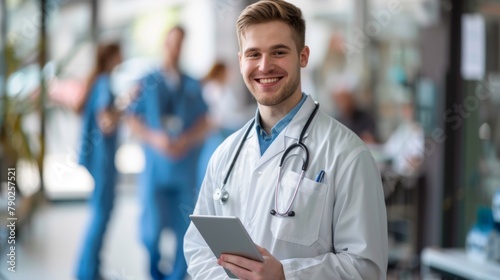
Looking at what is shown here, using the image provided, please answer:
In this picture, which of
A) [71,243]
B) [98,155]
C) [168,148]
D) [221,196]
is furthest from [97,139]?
[221,196]

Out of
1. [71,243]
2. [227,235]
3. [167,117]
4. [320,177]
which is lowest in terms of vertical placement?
[71,243]

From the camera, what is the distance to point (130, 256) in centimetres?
443

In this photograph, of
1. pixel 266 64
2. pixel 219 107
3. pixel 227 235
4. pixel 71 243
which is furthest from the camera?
pixel 71 243

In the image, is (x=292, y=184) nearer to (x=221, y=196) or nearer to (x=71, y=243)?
(x=221, y=196)

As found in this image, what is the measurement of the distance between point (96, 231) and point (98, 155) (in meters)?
0.46

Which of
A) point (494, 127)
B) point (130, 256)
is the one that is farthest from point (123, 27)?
point (494, 127)

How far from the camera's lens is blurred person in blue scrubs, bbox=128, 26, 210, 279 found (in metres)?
4.03

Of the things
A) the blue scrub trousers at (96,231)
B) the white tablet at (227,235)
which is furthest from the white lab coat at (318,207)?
the blue scrub trousers at (96,231)

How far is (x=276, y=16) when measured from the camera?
1.48m

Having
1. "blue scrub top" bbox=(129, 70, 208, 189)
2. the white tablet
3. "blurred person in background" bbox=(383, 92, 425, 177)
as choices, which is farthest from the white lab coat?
"blurred person in background" bbox=(383, 92, 425, 177)

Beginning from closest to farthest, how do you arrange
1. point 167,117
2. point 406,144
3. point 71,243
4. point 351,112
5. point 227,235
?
point 227,235
point 167,117
point 406,144
point 71,243
point 351,112

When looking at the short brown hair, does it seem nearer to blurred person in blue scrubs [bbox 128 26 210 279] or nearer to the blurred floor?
blurred person in blue scrubs [bbox 128 26 210 279]

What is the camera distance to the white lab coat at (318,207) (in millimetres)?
1409

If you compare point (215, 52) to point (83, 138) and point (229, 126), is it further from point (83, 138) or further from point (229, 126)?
point (83, 138)
